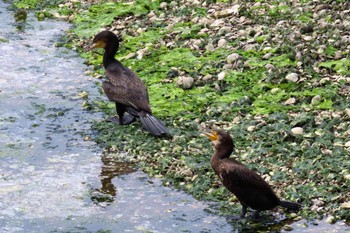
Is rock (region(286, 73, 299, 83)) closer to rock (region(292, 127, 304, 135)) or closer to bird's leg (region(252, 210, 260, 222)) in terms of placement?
rock (region(292, 127, 304, 135))

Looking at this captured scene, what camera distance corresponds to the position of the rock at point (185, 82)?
1331cm

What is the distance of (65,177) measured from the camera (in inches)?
423

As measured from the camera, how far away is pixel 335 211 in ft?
31.0

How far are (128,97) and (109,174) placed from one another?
66.3 inches

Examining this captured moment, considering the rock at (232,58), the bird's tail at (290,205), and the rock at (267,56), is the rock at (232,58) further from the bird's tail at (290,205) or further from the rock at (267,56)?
the bird's tail at (290,205)

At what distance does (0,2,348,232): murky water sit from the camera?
31.2ft

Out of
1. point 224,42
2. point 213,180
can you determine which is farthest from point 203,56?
point 213,180

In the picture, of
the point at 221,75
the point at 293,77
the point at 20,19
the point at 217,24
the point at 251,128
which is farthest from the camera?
the point at 20,19

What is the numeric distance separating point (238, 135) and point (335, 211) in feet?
7.47

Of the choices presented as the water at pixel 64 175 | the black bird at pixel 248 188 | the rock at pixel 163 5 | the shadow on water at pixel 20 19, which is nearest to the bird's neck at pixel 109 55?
the water at pixel 64 175

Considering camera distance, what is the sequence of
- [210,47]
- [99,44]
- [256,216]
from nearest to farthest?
[256,216], [99,44], [210,47]

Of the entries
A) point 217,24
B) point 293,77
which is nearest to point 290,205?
point 293,77

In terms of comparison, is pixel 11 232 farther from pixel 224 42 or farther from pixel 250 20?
pixel 250 20

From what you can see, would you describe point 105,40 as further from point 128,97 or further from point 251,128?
point 251,128
